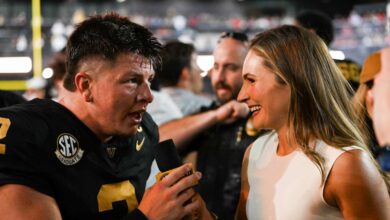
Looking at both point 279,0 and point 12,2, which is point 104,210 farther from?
point 279,0

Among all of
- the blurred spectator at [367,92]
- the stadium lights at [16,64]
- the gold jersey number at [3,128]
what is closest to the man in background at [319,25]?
the blurred spectator at [367,92]

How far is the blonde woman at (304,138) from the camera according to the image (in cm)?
169

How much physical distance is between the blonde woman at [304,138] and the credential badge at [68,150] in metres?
0.61

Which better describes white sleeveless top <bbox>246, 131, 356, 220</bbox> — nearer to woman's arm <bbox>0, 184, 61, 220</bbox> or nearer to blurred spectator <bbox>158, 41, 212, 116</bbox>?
woman's arm <bbox>0, 184, 61, 220</bbox>

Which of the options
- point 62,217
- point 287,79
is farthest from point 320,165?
point 62,217

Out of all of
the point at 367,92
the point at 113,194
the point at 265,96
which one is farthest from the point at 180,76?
the point at 113,194

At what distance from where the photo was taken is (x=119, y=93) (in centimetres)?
181

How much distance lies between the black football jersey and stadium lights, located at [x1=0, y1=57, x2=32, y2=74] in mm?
12991

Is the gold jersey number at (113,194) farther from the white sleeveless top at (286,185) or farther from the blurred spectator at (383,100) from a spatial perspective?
the blurred spectator at (383,100)

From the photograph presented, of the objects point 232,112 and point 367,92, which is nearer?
point 367,92

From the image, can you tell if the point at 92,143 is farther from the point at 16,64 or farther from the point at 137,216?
the point at 16,64

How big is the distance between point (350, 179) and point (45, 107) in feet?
3.18

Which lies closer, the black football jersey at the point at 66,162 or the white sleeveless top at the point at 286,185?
the black football jersey at the point at 66,162

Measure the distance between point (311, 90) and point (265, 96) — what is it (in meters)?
0.16
